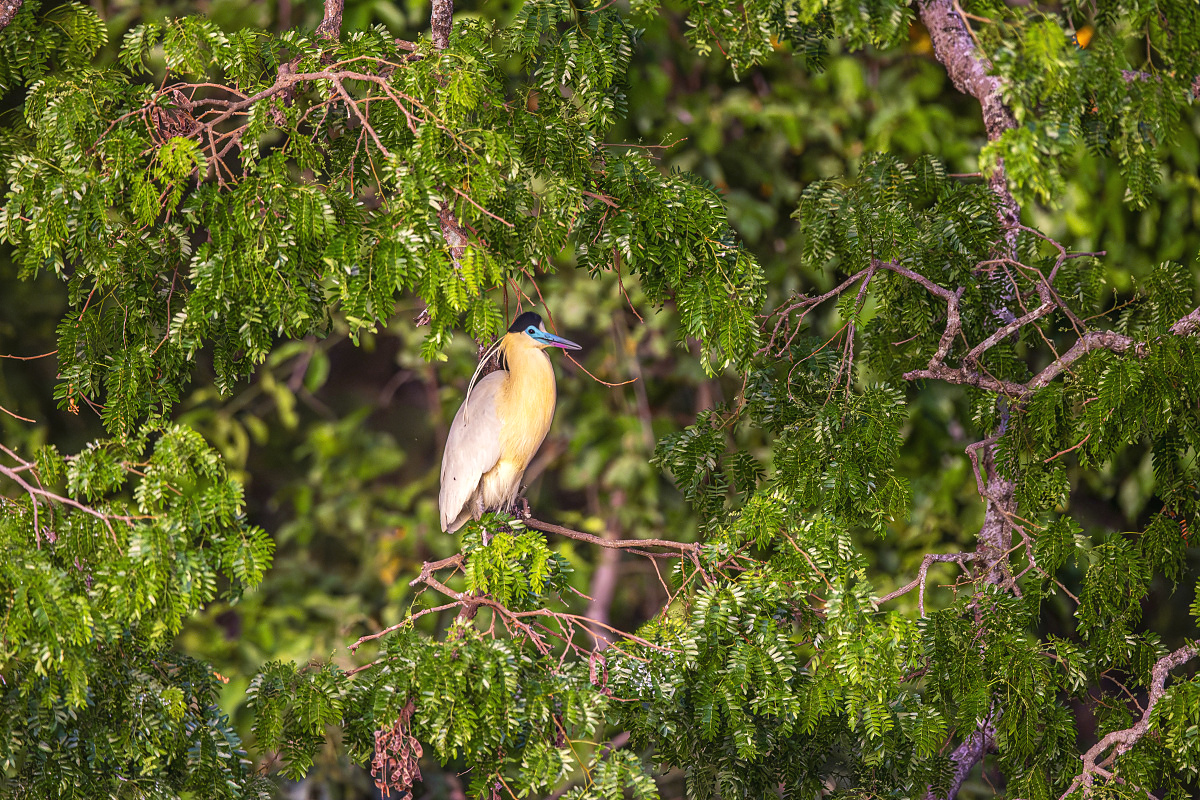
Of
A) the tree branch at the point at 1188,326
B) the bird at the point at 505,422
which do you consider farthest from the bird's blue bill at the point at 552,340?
the tree branch at the point at 1188,326

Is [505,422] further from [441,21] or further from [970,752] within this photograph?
[970,752]

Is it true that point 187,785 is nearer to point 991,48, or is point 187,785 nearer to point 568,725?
point 568,725

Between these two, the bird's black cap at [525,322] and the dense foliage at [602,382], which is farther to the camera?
the bird's black cap at [525,322]

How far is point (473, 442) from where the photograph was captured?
1.99 metres

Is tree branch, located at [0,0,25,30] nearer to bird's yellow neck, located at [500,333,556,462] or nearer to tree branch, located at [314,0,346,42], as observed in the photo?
tree branch, located at [314,0,346,42]

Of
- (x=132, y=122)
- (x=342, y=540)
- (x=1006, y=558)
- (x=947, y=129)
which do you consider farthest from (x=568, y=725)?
(x=342, y=540)

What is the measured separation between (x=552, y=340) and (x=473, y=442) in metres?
0.29

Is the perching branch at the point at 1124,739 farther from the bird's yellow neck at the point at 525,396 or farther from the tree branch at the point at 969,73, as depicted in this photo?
the bird's yellow neck at the point at 525,396

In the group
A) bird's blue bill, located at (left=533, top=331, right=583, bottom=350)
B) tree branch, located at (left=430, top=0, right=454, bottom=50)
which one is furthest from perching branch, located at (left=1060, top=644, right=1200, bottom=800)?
tree branch, located at (left=430, top=0, right=454, bottom=50)

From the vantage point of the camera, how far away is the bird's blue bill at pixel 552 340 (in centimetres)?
176

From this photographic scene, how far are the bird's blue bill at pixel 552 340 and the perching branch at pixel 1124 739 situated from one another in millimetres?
931

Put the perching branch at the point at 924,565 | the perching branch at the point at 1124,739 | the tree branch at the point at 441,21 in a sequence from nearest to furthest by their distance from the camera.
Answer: the perching branch at the point at 1124,739 < the perching branch at the point at 924,565 < the tree branch at the point at 441,21

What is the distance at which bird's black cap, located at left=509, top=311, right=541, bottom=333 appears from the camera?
1879mm

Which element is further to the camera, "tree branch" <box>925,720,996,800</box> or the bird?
the bird
